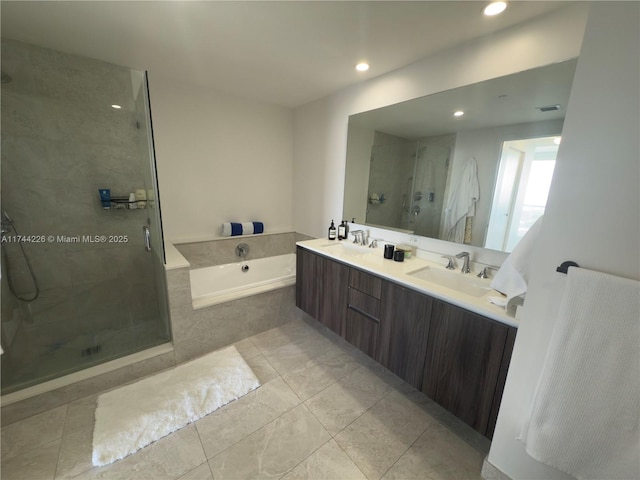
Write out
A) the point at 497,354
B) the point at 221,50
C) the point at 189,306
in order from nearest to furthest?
the point at 497,354 < the point at 221,50 < the point at 189,306

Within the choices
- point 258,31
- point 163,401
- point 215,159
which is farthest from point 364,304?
point 215,159

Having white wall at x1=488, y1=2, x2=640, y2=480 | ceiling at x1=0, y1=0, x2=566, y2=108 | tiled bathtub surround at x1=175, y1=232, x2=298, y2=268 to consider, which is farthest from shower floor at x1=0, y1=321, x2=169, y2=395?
white wall at x1=488, y1=2, x2=640, y2=480

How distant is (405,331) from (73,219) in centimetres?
275

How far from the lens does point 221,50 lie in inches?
67.4

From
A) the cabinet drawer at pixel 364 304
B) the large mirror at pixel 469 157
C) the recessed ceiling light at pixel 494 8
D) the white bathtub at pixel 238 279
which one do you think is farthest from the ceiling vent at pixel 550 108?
the white bathtub at pixel 238 279

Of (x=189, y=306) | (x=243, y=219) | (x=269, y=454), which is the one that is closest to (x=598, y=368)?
(x=269, y=454)

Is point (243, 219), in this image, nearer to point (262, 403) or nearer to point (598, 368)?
point (262, 403)

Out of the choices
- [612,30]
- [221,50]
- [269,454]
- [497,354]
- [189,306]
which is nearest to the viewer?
[612,30]

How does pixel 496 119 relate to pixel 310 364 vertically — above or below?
above

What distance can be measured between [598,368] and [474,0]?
64.1 inches

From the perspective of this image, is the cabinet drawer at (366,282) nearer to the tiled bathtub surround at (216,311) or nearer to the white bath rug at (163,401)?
the tiled bathtub surround at (216,311)

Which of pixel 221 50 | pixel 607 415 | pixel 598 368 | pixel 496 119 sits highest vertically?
pixel 221 50

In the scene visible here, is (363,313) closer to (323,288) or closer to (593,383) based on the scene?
(323,288)

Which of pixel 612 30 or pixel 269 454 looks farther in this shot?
pixel 269 454
